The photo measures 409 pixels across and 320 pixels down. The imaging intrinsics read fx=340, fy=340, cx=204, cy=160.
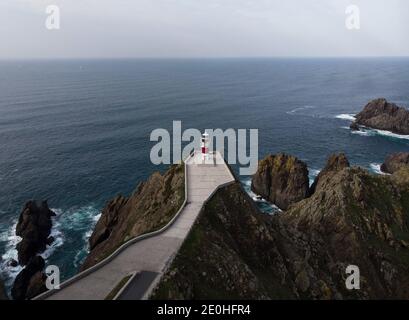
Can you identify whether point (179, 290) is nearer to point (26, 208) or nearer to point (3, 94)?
point (26, 208)

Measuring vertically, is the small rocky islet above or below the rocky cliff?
above

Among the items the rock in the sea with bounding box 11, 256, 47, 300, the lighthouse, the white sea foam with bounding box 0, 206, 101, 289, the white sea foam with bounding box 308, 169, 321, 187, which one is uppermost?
the lighthouse

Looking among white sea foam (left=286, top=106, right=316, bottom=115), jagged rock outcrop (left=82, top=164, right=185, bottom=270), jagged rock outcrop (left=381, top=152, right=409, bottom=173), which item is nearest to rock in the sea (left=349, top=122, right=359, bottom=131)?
white sea foam (left=286, top=106, right=316, bottom=115)

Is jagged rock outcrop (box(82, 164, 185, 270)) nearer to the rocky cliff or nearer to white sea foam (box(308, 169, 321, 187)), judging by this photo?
the rocky cliff

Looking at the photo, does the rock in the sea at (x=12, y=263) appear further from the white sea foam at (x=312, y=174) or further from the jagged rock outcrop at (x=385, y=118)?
the jagged rock outcrop at (x=385, y=118)

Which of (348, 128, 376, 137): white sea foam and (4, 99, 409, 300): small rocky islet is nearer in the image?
(4, 99, 409, 300): small rocky islet

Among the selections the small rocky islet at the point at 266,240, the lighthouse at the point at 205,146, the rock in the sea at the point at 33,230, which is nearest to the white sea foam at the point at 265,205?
the small rocky islet at the point at 266,240

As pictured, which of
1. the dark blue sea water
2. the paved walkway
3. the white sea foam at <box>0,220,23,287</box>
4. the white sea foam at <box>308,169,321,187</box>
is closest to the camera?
the paved walkway

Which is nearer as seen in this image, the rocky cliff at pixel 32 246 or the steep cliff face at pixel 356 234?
the steep cliff face at pixel 356 234

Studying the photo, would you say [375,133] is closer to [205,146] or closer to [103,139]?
[205,146]
